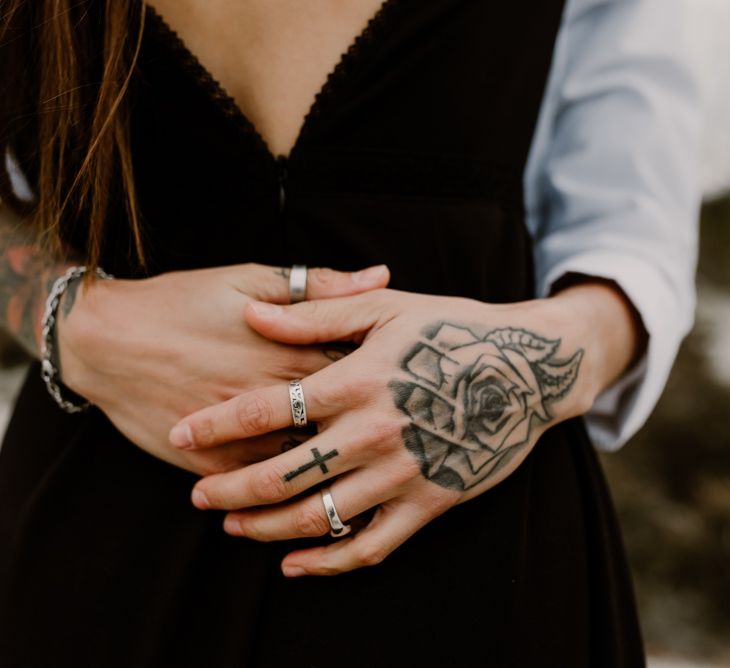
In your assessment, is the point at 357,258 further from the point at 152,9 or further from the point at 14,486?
the point at 14,486

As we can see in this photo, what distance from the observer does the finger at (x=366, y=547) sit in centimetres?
70

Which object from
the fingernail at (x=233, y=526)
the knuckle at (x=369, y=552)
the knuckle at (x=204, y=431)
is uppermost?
the knuckle at (x=204, y=431)

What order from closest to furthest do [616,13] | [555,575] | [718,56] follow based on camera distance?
1. [555,575]
2. [616,13]
3. [718,56]

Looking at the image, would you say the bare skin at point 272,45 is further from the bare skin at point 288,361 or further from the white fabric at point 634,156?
the white fabric at point 634,156

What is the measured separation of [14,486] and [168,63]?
0.57 metres

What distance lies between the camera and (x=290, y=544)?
749 millimetres

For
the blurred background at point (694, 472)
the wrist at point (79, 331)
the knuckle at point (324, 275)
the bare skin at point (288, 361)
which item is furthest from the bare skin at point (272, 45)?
the blurred background at point (694, 472)

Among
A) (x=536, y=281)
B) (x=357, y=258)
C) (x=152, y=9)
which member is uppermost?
(x=152, y=9)

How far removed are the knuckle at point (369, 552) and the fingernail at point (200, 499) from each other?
6.7 inches

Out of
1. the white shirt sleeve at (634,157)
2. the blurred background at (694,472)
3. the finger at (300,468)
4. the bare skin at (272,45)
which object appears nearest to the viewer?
the finger at (300,468)

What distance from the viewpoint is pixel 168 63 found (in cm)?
79

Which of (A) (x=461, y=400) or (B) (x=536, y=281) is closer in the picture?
(A) (x=461, y=400)

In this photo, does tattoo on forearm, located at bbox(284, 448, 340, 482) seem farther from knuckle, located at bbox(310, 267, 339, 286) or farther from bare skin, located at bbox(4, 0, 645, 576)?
knuckle, located at bbox(310, 267, 339, 286)

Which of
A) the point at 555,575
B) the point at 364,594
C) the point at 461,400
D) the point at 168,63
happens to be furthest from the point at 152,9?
the point at 555,575
